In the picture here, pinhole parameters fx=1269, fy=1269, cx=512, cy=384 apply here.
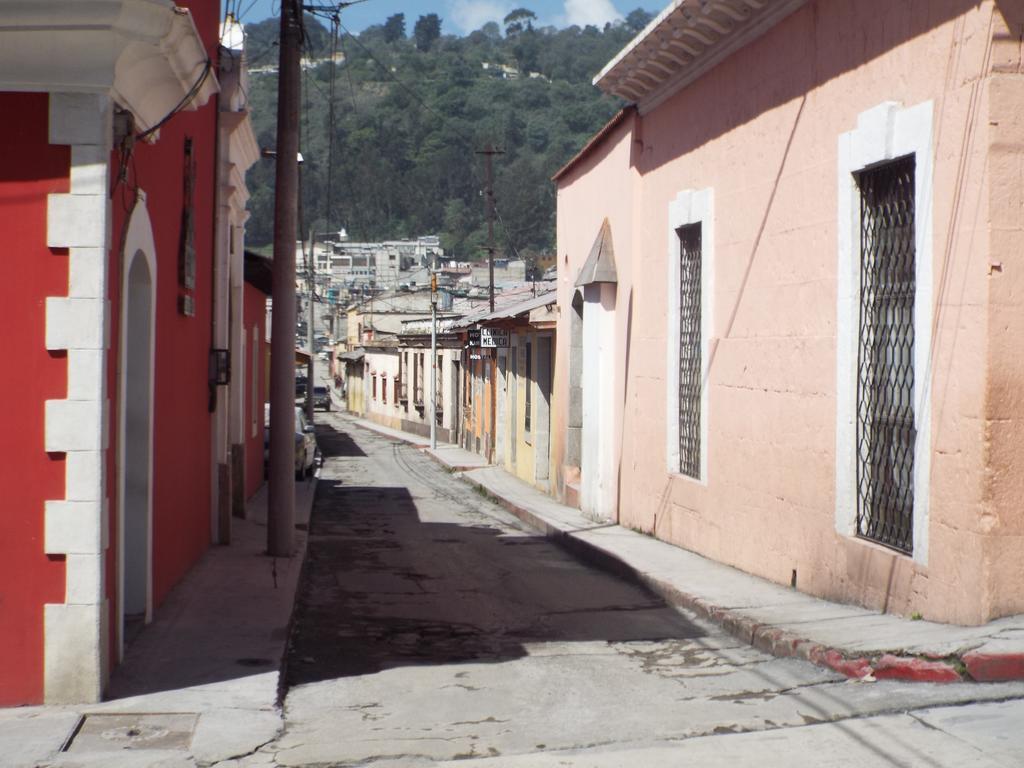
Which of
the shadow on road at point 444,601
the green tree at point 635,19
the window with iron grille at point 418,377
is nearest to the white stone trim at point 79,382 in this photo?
the shadow on road at point 444,601

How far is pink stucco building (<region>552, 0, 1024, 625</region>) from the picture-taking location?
7098 mm

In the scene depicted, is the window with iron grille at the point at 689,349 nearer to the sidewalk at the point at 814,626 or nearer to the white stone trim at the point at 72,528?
the sidewalk at the point at 814,626

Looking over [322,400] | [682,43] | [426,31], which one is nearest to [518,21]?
[426,31]

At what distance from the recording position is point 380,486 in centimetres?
2439

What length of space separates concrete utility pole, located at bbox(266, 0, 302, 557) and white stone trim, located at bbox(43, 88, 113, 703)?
595 centimetres

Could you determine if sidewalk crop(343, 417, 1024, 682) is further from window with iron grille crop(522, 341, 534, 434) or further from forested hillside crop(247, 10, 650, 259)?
forested hillside crop(247, 10, 650, 259)

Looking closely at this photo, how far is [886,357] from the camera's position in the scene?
27.7ft

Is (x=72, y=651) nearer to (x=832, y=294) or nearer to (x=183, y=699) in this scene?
(x=183, y=699)

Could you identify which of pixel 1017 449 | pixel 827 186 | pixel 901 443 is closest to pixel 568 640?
pixel 901 443

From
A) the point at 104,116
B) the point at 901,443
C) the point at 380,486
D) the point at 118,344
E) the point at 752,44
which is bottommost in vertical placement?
the point at 380,486

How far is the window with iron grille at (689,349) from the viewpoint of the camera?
41.0ft

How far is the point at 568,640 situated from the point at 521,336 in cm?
1565

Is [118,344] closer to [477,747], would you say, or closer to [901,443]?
[477,747]

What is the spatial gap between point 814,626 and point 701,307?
4.76m
